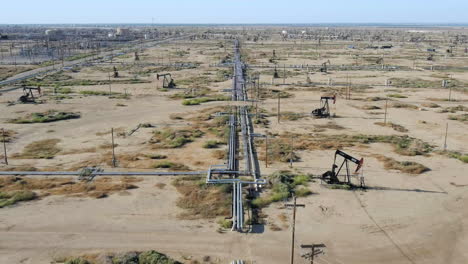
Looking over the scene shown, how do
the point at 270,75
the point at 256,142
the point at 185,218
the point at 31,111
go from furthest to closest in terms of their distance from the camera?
the point at 270,75
the point at 31,111
the point at 256,142
the point at 185,218

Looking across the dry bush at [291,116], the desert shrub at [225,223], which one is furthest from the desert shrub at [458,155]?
the desert shrub at [225,223]

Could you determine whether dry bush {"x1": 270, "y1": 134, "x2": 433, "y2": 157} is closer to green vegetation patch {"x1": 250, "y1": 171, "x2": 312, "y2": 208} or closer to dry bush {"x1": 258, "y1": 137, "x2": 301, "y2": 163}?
dry bush {"x1": 258, "y1": 137, "x2": 301, "y2": 163}

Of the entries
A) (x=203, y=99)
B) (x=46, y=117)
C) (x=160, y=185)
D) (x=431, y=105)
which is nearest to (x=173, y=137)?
(x=160, y=185)

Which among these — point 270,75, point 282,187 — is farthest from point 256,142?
point 270,75

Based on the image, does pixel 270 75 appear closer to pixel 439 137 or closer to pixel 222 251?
pixel 439 137

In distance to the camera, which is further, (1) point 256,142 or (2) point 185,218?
(1) point 256,142

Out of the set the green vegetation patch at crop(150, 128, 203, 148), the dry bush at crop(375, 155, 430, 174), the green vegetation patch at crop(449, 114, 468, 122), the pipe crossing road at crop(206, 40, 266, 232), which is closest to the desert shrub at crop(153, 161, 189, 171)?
the pipe crossing road at crop(206, 40, 266, 232)
